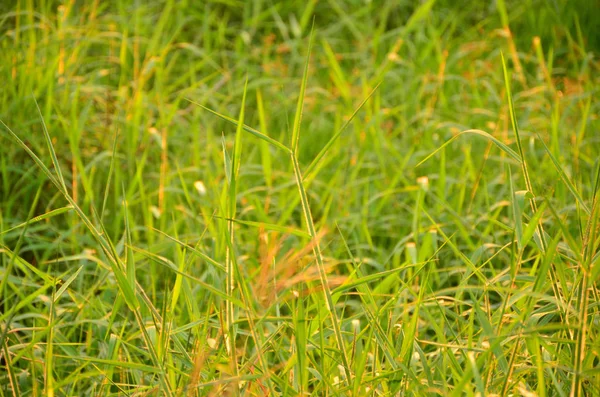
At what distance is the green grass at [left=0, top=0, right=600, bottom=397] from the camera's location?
3.35 feet

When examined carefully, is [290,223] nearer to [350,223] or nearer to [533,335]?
[350,223]

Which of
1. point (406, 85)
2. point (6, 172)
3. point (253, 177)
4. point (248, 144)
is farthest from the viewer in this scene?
point (406, 85)

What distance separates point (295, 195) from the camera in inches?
75.6

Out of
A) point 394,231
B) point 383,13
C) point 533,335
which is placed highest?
point 533,335

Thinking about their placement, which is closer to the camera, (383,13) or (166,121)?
(166,121)

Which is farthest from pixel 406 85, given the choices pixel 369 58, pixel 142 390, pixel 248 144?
→ pixel 142 390

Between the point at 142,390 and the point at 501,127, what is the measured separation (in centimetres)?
156

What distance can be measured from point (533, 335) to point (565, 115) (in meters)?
1.61

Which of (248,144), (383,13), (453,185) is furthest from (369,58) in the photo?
(453,185)

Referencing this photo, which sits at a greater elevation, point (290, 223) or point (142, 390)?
point (142, 390)

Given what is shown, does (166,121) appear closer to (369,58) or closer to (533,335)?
(369,58)

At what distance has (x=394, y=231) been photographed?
196cm

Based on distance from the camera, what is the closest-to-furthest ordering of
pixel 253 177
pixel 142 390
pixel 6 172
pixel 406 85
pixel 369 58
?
pixel 142 390, pixel 6 172, pixel 253 177, pixel 406 85, pixel 369 58

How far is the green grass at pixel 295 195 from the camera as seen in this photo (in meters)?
1.02
